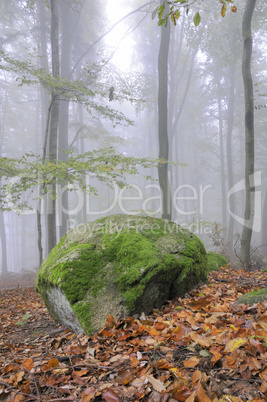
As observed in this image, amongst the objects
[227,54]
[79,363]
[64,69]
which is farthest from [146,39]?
[79,363]

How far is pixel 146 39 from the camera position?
18406 mm

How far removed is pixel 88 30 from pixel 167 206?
11.4m

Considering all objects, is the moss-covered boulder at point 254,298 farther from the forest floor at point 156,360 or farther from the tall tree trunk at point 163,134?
the tall tree trunk at point 163,134

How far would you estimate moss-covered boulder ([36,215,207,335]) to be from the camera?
303 centimetres

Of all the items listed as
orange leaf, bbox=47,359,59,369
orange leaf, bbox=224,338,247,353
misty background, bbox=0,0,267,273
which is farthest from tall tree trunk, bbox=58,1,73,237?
orange leaf, bbox=224,338,247,353

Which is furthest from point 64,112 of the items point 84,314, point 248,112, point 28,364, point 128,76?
point 28,364

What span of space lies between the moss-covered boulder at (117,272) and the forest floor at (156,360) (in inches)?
8.5

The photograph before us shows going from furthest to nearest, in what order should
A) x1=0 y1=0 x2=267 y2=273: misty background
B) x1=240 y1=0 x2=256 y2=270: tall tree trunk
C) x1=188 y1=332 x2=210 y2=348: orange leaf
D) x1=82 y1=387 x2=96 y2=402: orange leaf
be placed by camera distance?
x1=0 y1=0 x2=267 y2=273: misty background < x1=240 y1=0 x2=256 y2=270: tall tree trunk < x1=188 y1=332 x2=210 y2=348: orange leaf < x1=82 y1=387 x2=96 y2=402: orange leaf

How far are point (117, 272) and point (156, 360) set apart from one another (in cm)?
139

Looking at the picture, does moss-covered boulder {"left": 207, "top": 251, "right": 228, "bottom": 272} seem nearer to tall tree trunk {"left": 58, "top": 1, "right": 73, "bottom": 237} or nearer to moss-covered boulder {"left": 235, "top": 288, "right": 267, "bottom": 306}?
moss-covered boulder {"left": 235, "top": 288, "right": 267, "bottom": 306}

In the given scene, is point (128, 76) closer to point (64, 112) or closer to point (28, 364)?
point (64, 112)

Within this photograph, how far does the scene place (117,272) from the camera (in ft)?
10.9

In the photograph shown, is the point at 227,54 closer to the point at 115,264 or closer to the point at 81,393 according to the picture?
the point at 115,264

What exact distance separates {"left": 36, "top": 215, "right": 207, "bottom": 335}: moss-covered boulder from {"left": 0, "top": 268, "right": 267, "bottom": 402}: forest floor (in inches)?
8.5
